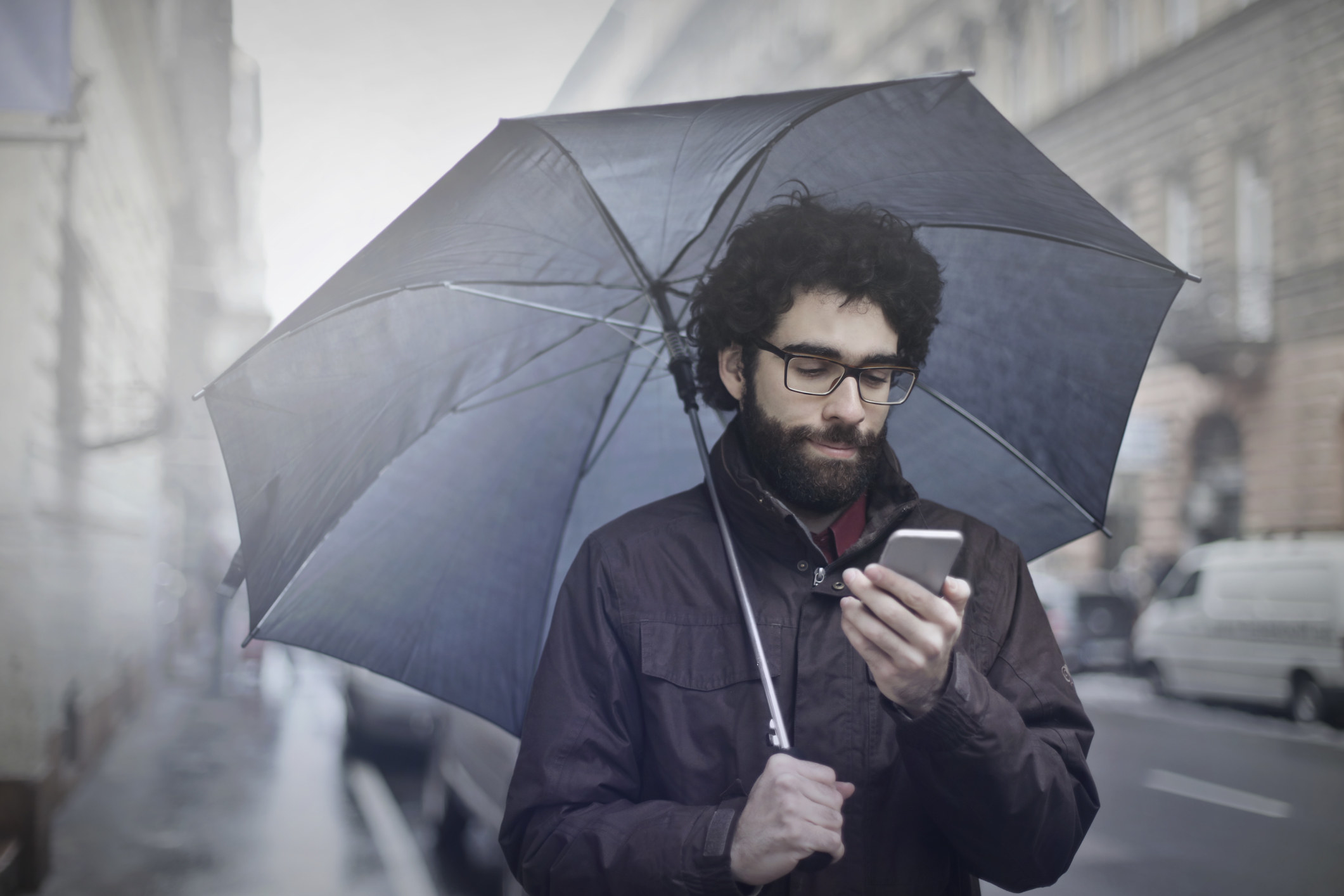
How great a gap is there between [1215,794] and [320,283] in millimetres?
7601

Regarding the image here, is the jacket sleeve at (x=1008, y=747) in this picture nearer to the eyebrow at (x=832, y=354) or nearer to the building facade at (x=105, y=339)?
the eyebrow at (x=832, y=354)

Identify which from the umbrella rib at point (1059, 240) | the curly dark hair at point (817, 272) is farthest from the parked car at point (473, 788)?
the umbrella rib at point (1059, 240)

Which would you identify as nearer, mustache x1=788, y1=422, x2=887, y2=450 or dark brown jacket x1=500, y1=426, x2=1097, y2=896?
dark brown jacket x1=500, y1=426, x2=1097, y2=896

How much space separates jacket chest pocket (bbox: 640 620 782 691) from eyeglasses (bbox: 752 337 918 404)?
0.39 m

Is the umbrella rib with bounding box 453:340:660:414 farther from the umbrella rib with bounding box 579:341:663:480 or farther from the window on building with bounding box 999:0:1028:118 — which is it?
the window on building with bounding box 999:0:1028:118

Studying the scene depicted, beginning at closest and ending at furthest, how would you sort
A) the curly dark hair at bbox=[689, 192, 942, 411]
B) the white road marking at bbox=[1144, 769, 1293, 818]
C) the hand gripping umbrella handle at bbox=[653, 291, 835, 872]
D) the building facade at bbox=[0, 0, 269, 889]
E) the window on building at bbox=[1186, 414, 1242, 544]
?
1. the hand gripping umbrella handle at bbox=[653, 291, 835, 872]
2. the curly dark hair at bbox=[689, 192, 942, 411]
3. the building facade at bbox=[0, 0, 269, 889]
4. the white road marking at bbox=[1144, 769, 1293, 818]
5. the window on building at bbox=[1186, 414, 1242, 544]

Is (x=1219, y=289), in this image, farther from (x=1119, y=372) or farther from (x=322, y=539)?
(x=322, y=539)

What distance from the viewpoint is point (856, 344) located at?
1751 mm

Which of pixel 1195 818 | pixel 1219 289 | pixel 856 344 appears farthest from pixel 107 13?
pixel 1219 289

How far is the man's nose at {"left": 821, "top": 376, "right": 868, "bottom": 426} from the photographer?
1.72 metres

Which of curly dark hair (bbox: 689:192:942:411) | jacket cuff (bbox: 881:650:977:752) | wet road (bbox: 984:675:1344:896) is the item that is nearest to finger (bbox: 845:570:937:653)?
jacket cuff (bbox: 881:650:977:752)

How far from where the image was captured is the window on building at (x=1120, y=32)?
38.0 ft

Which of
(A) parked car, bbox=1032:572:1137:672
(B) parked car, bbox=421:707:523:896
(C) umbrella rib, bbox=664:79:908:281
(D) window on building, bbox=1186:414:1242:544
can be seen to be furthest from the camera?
(A) parked car, bbox=1032:572:1137:672

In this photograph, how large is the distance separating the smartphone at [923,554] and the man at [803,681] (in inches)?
2.3
